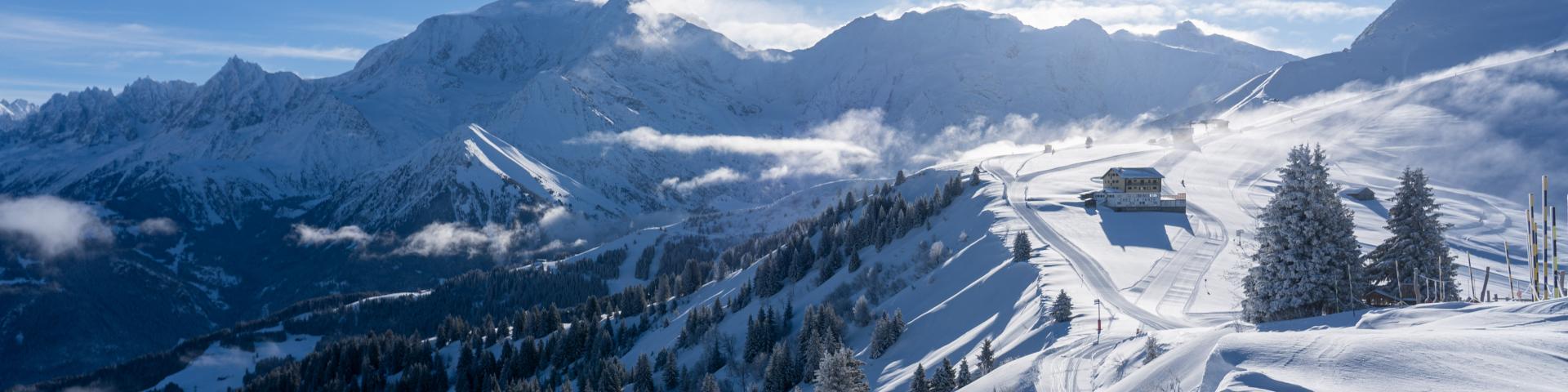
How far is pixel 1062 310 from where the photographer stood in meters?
49.5

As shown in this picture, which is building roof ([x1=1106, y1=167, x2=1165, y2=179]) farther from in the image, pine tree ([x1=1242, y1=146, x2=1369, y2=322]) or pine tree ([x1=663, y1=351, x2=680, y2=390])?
pine tree ([x1=1242, y1=146, x2=1369, y2=322])

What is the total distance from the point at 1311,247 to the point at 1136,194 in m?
61.3

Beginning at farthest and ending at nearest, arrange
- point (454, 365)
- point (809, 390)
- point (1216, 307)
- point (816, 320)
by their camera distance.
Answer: point (454, 365) < point (816, 320) < point (809, 390) < point (1216, 307)

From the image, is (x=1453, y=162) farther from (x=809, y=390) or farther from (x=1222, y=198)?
(x=809, y=390)

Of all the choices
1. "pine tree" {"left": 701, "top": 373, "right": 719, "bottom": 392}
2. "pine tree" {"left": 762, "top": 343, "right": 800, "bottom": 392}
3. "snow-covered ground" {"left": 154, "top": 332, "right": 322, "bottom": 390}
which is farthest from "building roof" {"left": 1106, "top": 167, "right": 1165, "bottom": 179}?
"snow-covered ground" {"left": 154, "top": 332, "right": 322, "bottom": 390}

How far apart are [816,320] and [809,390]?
10.7 meters

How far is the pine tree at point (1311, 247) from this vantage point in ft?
117

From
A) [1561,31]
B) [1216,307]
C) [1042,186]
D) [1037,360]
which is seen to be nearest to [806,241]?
[1042,186]

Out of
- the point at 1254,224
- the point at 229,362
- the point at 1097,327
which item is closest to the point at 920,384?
the point at 1097,327

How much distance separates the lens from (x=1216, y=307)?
2194 inches

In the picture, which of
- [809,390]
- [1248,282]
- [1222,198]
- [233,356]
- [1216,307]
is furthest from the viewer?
[233,356]

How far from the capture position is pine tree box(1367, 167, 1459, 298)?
40.5 metres

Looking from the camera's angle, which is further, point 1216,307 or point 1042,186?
point 1042,186

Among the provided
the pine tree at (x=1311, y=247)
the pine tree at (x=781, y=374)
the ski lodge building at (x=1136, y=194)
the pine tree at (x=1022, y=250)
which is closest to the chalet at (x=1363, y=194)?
the ski lodge building at (x=1136, y=194)
